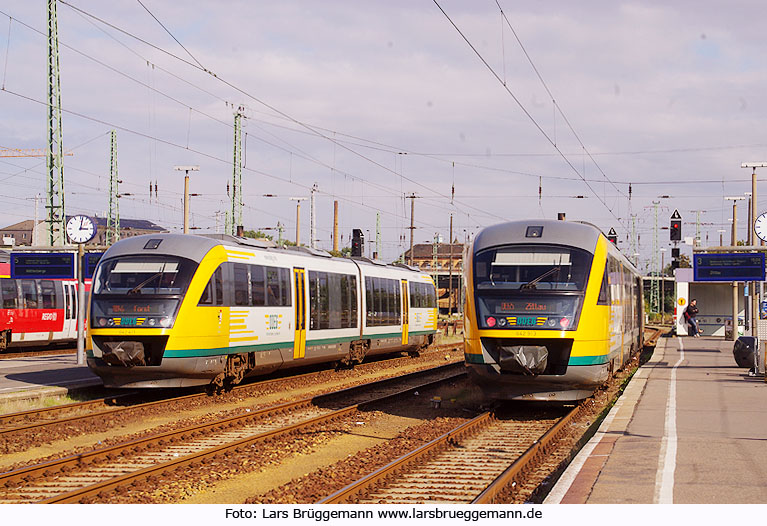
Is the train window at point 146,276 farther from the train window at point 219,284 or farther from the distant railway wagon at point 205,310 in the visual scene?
the train window at point 219,284

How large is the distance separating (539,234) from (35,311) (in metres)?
22.9

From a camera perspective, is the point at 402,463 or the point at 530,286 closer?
the point at 402,463

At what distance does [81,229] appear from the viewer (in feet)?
86.1

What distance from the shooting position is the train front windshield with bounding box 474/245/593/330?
14633 mm

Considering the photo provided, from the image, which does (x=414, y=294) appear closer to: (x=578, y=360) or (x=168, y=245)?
(x=168, y=245)

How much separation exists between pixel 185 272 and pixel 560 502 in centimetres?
1097

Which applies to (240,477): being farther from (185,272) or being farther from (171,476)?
(185,272)

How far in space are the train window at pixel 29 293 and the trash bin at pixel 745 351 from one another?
23505 millimetres

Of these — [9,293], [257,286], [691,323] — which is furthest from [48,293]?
[691,323]

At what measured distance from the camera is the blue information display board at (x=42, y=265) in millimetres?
25672

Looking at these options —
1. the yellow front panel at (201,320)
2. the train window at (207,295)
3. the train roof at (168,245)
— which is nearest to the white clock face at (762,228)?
A: the train roof at (168,245)

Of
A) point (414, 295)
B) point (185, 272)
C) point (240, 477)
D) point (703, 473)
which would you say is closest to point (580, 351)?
point (703, 473)

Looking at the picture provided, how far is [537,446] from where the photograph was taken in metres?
11.8

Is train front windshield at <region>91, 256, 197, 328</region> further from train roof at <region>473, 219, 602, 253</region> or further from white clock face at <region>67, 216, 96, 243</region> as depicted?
white clock face at <region>67, 216, 96, 243</region>
